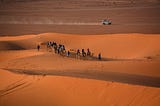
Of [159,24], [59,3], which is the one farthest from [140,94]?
[59,3]

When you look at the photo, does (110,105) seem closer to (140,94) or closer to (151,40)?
(140,94)

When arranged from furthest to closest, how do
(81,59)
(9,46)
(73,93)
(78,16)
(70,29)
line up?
(78,16), (70,29), (9,46), (81,59), (73,93)

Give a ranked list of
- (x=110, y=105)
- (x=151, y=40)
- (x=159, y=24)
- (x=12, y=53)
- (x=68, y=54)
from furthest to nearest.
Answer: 1. (x=159, y=24)
2. (x=151, y=40)
3. (x=12, y=53)
4. (x=68, y=54)
5. (x=110, y=105)

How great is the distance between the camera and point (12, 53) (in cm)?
2219

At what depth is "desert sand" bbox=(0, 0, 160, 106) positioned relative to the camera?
9.23 m

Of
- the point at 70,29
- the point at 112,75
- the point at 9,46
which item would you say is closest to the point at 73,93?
the point at 112,75

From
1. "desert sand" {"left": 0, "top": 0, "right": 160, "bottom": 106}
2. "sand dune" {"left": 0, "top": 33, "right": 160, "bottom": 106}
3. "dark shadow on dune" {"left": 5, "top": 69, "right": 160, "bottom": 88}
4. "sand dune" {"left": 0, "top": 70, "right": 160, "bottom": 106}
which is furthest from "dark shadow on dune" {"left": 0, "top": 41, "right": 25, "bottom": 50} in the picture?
"sand dune" {"left": 0, "top": 70, "right": 160, "bottom": 106}

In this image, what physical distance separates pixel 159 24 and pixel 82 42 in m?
12.5

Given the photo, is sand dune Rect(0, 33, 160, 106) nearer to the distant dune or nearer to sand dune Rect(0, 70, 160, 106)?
sand dune Rect(0, 70, 160, 106)

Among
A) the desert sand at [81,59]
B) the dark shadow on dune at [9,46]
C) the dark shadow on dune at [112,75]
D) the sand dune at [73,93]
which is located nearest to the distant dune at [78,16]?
the desert sand at [81,59]

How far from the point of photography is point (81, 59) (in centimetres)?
1956

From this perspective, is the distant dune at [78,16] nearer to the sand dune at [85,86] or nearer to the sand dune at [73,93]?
the sand dune at [85,86]

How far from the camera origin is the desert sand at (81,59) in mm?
9227

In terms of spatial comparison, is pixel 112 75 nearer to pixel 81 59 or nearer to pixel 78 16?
pixel 81 59
